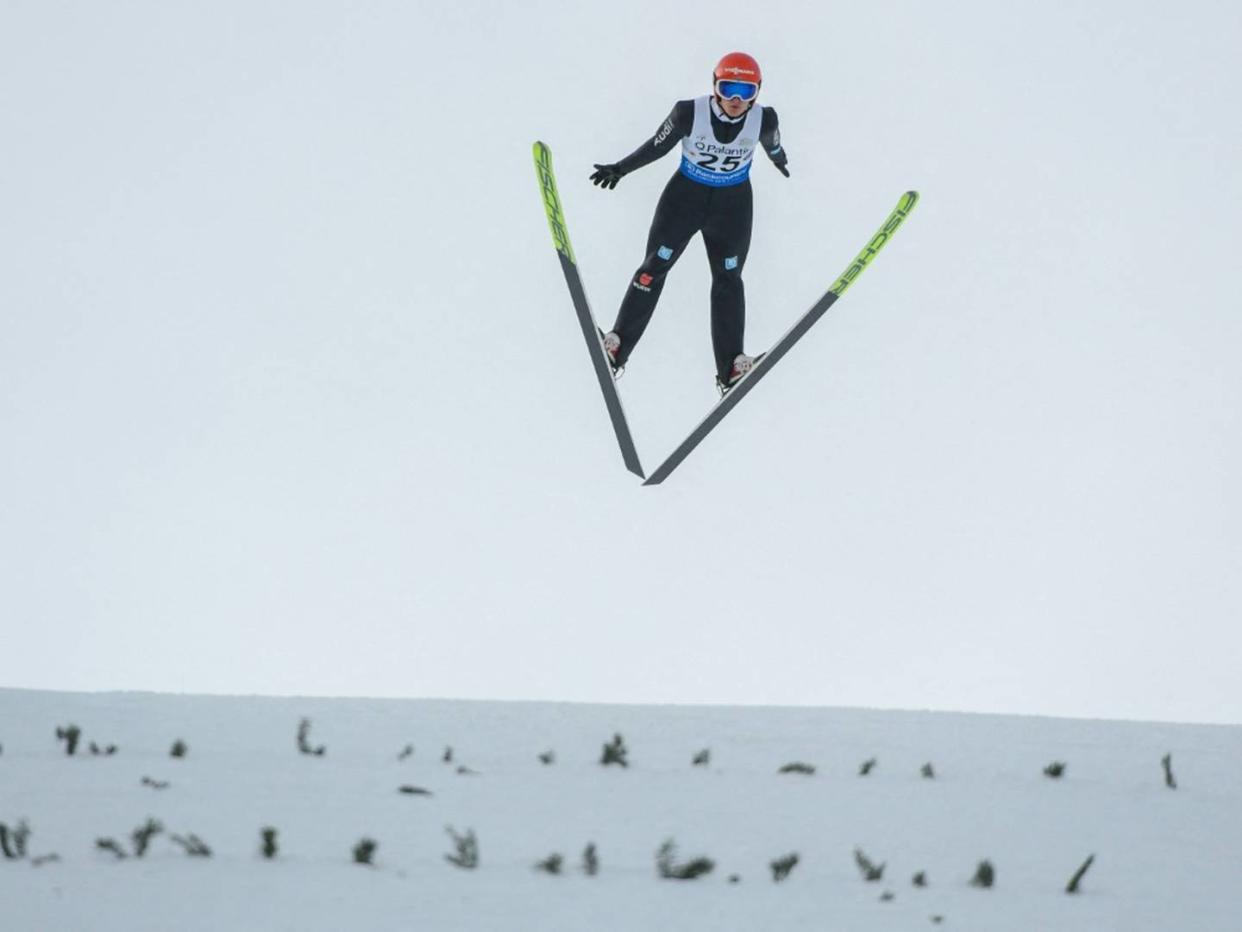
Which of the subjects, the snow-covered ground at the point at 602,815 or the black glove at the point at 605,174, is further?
the black glove at the point at 605,174

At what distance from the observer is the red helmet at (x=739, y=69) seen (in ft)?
30.4

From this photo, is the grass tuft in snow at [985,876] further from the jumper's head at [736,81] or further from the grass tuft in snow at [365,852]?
the jumper's head at [736,81]

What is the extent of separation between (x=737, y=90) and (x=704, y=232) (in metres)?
1.10

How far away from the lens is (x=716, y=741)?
20.3 ft

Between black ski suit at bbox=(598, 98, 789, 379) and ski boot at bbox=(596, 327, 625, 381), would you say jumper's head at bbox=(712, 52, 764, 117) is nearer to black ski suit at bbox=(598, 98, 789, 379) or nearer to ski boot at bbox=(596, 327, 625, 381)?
black ski suit at bbox=(598, 98, 789, 379)

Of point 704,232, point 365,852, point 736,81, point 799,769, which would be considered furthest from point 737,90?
point 365,852

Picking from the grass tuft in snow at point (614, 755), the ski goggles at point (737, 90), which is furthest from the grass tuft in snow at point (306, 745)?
the ski goggles at point (737, 90)

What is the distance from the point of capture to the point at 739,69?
9258 mm

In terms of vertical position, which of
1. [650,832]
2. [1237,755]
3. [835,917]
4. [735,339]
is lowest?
[835,917]

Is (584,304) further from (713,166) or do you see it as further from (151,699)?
(151,699)

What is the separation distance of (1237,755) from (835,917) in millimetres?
2923

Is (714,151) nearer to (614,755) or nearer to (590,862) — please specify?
(614,755)

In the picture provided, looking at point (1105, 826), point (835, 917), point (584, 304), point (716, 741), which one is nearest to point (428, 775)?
point (716, 741)

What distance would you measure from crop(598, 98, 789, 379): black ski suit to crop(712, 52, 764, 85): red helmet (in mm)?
258
